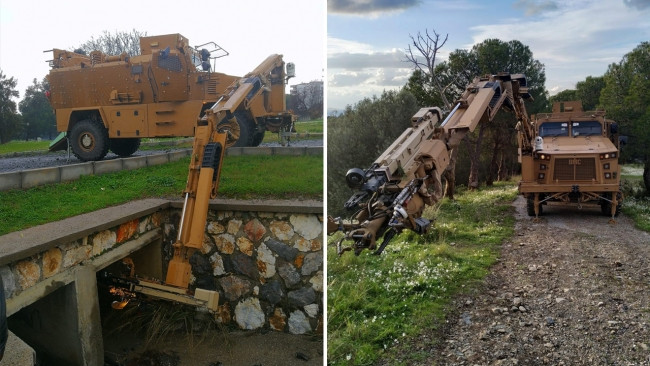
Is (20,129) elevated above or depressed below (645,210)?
above

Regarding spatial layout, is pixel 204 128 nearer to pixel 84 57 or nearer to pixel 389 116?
pixel 84 57

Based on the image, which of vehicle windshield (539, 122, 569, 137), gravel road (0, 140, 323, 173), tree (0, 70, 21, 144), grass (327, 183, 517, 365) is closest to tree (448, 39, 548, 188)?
vehicle windshield (539, 122, 569, 137)

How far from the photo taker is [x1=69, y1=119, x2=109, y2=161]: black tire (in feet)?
8.80

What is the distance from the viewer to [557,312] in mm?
1997

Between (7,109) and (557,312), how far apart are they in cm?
237

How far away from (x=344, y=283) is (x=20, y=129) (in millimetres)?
1561

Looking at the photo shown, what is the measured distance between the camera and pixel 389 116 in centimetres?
259

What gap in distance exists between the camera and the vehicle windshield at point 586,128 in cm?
350

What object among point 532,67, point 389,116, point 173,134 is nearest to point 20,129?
point 173,134

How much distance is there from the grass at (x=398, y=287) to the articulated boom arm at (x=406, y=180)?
246 mm

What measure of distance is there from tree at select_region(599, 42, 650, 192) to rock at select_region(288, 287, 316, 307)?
183 centimetres

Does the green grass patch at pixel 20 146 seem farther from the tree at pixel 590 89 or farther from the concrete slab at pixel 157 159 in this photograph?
the tree at pixel 590 89

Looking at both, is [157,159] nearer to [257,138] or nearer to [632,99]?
[257,138]

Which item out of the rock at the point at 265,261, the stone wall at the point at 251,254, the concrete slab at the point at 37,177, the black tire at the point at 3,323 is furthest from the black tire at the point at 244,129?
the black tire at the point at 3,323
